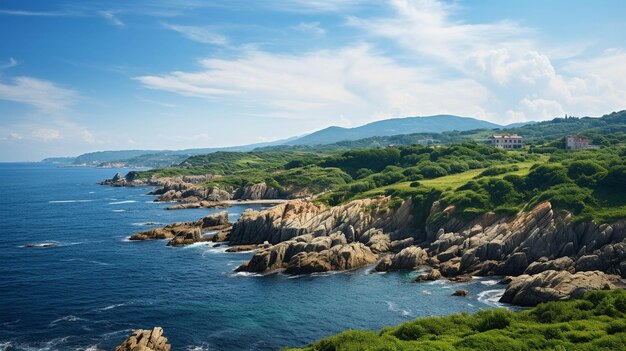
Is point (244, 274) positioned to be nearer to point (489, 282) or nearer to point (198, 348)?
point (198, 348)

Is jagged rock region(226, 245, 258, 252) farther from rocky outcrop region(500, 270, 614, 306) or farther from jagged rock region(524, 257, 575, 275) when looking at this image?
jagged rock region(524, 257, 575, 275)

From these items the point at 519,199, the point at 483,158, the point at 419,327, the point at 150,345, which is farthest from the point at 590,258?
the point at 483,158

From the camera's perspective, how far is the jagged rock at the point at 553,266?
82500mm

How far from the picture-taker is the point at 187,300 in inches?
3078

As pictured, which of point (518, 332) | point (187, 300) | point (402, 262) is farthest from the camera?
point (402, 262)

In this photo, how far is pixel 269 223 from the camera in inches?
4904

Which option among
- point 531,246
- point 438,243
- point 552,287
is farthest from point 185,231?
A: point 552,287

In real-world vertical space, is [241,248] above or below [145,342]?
below

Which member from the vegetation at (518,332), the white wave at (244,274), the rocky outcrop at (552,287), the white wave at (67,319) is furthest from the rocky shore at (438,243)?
the white wave at (67,319)

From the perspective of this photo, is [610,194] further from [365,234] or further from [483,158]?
[483,158]

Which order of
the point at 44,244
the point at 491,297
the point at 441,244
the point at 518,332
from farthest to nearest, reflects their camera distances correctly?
the point at 44,244, the point at 441,244, the point at 491,297, the point at 518,332

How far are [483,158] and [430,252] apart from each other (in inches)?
3621

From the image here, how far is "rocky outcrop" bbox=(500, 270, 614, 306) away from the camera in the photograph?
68.3 meters

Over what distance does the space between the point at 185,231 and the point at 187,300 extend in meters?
52.4
